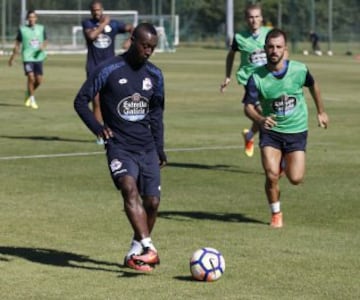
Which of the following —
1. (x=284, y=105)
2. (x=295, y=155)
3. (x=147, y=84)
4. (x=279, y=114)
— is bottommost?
(x=295, y=155)

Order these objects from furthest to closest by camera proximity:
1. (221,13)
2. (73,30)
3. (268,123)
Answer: (221,13) < (73,30) < (268,123)

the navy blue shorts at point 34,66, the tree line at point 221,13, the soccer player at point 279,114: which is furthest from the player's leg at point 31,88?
the tree line at point 221,13

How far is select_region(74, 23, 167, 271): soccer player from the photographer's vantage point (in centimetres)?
984

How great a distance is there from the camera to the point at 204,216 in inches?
508

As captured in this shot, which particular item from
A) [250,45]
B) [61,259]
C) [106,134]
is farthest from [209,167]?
[106,134]

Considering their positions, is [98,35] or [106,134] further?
[98,35]

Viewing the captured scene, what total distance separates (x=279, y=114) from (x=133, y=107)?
2817mm

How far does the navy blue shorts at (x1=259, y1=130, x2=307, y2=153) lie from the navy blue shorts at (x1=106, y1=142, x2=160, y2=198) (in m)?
2.51

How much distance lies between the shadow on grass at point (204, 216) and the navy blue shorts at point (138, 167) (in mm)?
2574

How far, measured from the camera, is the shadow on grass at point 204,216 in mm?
12666

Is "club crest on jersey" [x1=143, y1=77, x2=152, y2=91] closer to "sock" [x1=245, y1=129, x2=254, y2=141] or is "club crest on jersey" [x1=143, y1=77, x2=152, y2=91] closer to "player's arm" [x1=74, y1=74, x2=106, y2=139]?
"player's arm" [x1=74, y1=74, x2=106, y2=139]

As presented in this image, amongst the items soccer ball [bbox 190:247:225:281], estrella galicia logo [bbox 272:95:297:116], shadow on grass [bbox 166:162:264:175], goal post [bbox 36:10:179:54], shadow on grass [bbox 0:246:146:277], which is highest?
estrella galicia logo [bbox 272:95:297:116]

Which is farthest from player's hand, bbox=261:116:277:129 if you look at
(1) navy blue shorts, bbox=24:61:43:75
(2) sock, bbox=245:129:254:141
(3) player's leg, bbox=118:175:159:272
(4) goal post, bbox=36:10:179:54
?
(4) goal post, bbox=36:10:179:54

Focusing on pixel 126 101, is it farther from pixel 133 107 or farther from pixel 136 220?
pixel 136 220
